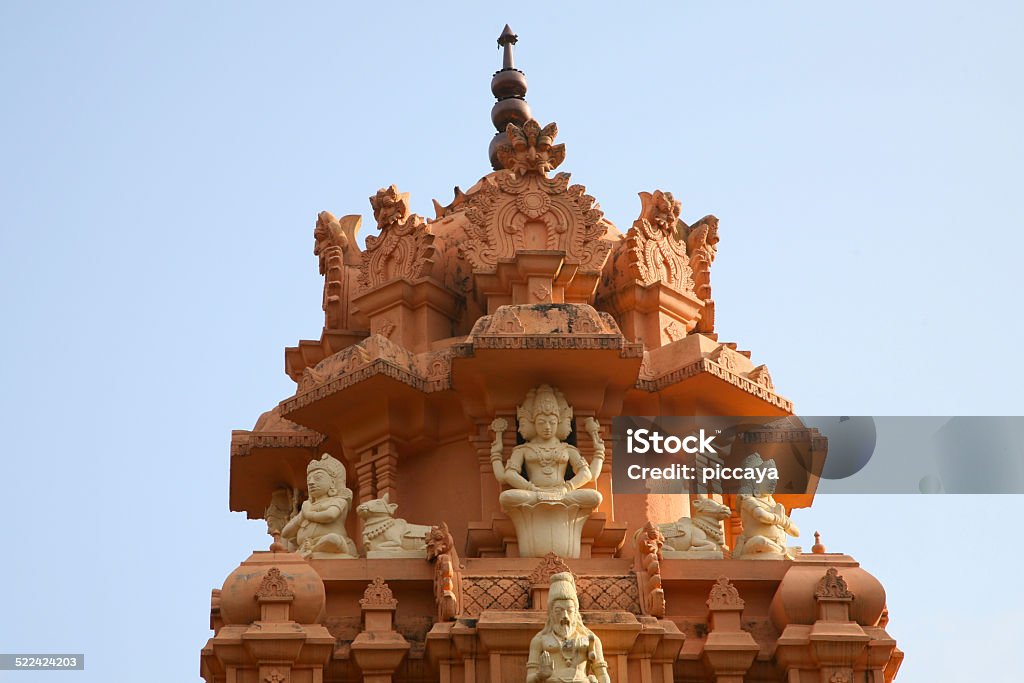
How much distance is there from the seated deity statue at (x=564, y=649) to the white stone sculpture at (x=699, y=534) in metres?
2.69

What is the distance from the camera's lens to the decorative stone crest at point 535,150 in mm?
30609

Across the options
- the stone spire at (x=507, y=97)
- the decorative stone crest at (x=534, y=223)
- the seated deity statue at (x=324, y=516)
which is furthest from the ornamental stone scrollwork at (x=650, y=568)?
the stone spire at (x=507, y=97)

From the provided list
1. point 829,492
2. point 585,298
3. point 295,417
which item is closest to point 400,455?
point 295,417

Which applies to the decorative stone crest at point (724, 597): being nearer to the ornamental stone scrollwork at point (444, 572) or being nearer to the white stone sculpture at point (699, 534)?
the white stone sculpture at point (699, 534)

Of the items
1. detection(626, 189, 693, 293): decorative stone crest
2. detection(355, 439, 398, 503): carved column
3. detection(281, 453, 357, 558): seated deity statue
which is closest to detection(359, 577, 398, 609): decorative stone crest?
detection(281, 453, 357, 558): seated deity statue

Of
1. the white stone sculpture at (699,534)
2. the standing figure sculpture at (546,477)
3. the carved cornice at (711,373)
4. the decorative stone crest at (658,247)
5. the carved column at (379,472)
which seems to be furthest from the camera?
the decorative stone crest at (658,247)

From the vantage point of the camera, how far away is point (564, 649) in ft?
80.6

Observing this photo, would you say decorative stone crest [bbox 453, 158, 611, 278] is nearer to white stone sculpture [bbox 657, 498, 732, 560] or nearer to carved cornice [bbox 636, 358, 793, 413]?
carved cornice [bbox 636, 358, 793, 413]

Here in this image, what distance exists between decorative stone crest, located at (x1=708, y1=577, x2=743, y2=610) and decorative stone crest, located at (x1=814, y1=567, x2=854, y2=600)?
0.95 metres

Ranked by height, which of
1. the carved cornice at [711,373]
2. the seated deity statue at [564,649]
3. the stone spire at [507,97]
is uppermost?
the stone spire at [507,97]

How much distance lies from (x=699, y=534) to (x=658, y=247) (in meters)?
5.18

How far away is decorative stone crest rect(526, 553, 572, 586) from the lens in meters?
25.8

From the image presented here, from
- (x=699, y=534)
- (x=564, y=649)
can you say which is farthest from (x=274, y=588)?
(x=699, y=534)

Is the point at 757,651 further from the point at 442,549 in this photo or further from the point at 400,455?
the point at 400,455
